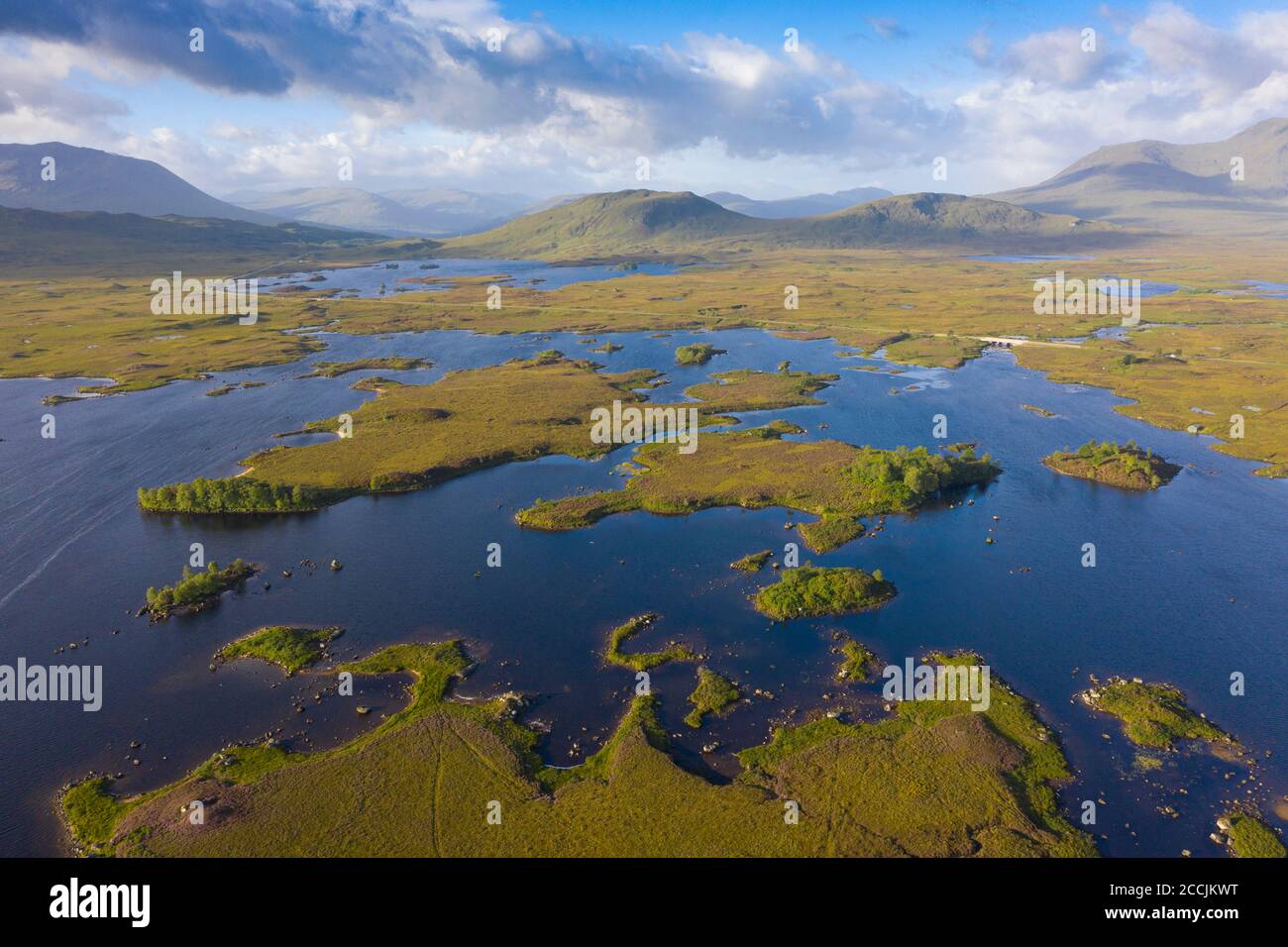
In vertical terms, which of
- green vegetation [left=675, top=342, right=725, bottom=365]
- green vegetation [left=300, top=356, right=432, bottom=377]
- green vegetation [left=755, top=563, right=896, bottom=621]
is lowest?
green vegetation [left=755, top=563, right=896, bottom=621]

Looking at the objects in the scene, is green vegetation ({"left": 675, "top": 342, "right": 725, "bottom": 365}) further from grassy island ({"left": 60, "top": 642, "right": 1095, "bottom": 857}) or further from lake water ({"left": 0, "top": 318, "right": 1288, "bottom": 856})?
grassy island ({"left": 60, "top": 642, "right": 1095, "bottom": 857})

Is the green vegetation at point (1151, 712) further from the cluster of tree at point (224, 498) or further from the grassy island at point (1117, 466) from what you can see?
the cluster of tree at point (224, 498)

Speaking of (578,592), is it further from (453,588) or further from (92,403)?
(92,403)

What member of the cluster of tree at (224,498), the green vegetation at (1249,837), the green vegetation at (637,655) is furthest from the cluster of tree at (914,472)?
the cluster of tree at (224,498)

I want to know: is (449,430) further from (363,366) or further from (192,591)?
(363,366)

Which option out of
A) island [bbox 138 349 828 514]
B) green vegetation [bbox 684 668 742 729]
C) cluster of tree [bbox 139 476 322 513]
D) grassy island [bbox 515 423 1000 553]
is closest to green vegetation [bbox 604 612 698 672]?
green vegetation [bbox 684 668 742 729]

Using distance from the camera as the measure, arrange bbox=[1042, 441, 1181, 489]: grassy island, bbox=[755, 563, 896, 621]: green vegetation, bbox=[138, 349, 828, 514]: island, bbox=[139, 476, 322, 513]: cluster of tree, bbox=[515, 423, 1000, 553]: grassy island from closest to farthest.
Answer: bbox=[755, 563, 896, 621]: green vegetation < bbox=[515, 423, 1000, 553]: grassy island < bbox=[139, 476, 322, 513]: cluster of tree < bbox=[138, 349, 828, 514]: island < bbox=[1042, 441, 1181, 489]: grassy island

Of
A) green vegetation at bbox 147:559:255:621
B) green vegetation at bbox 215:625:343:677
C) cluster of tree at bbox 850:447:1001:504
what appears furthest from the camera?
cluster of tree at bbox 850:447:1001:504

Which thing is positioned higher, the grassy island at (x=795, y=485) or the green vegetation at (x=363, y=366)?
the green vegetation at (x=363, y=366)
